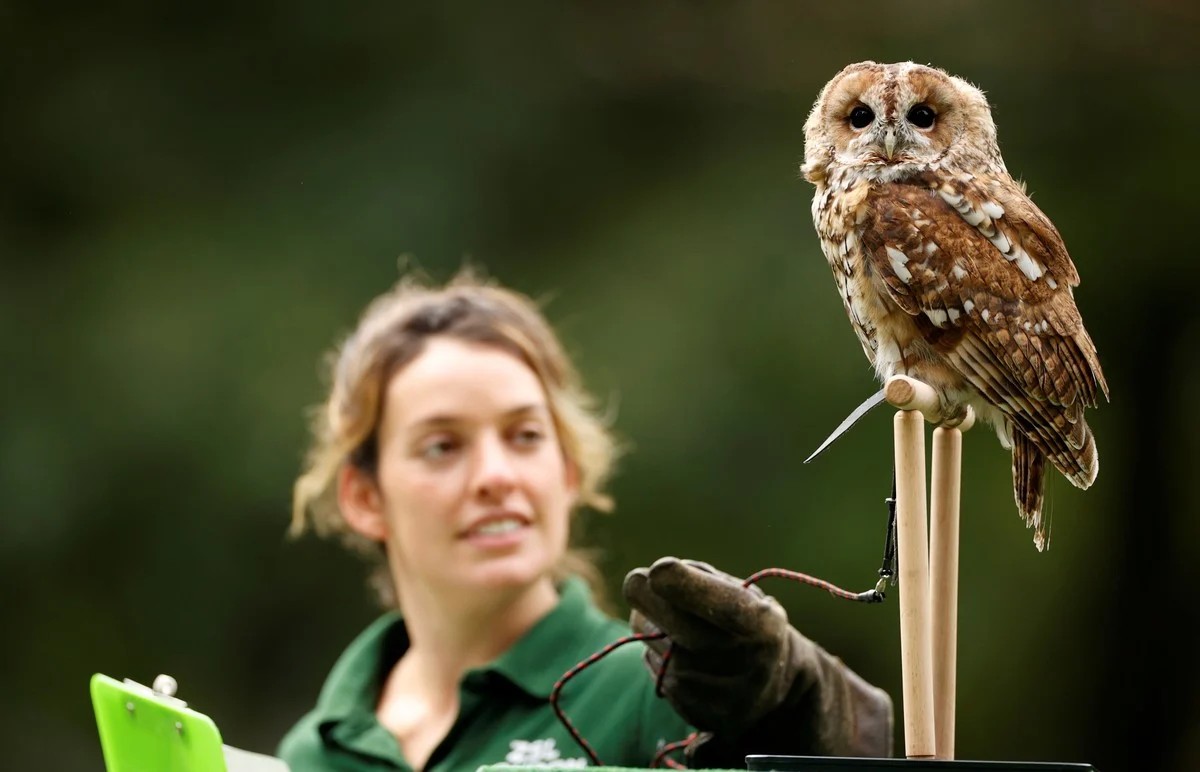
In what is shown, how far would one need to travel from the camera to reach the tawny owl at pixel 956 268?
1.37 metres

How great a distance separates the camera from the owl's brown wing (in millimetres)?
1368

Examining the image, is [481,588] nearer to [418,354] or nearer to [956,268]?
[418,354]

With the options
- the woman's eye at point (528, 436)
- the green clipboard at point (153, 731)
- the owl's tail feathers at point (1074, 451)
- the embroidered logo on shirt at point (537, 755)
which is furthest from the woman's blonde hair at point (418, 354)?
the owl's tail feathers at point (1074, 451)

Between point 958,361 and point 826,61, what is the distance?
102 inches

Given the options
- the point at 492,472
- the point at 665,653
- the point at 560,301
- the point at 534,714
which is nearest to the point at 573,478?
the point at 492,472

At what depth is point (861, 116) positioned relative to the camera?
1434 mm

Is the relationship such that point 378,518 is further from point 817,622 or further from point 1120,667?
point 1120,667

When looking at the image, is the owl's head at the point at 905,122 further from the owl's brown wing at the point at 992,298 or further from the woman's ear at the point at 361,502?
the woman's ear at the point at 361,502

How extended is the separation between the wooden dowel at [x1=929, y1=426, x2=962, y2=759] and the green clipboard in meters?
Answer: 0.68

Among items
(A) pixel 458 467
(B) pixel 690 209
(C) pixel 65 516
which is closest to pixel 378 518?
(A) pixel 458 467

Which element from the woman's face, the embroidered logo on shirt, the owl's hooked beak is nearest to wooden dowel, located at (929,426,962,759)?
the owl's hooked beak

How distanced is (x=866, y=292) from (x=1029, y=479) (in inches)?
9.4

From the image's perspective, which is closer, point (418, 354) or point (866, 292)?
point (866, 292)

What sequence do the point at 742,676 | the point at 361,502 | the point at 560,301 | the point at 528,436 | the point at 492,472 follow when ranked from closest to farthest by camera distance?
1. the point at 742,676
2. the point at 492,472
3. the point at 528,436
4. the point at 361,502
5. the point at 560,301
